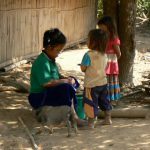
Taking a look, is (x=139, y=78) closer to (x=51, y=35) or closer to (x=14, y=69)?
A: (x=14, y=69)

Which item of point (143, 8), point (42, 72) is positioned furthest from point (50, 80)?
point (143, 8)

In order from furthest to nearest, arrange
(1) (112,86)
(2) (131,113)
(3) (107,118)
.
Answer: (1) (112,86) → (2) (131,113) → (3) (107,118)

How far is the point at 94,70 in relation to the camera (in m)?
5.84

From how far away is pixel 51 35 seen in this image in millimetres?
5598

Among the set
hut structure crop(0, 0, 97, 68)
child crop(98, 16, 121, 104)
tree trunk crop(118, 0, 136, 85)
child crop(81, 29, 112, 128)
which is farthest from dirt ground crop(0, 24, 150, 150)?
hut structure crop(0, 0, 97, 68)

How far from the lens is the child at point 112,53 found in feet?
21.1

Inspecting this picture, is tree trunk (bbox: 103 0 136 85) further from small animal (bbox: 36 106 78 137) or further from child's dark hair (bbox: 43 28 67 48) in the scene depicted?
small animal (bbox: 36 106 78 137)

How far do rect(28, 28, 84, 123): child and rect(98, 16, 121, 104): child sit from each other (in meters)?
0.96

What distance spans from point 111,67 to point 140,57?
7.94 metres

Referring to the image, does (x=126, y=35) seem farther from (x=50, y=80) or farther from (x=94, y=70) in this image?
(x=50, y=80)

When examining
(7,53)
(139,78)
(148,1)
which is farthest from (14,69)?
(148,1)

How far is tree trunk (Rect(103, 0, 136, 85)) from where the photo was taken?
8.01 meters

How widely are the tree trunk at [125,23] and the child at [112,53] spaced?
1.53 meters

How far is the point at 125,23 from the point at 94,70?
2427 millimetres
